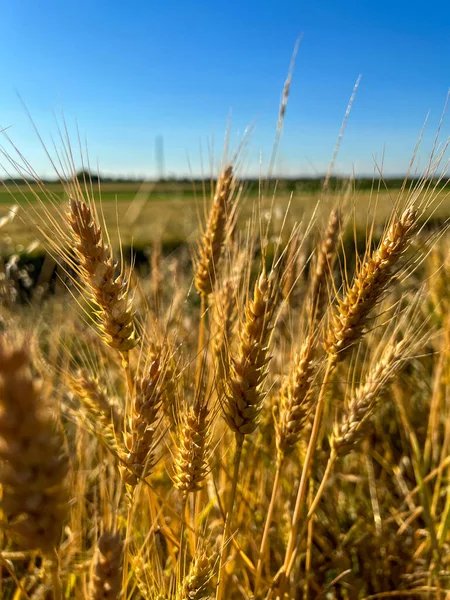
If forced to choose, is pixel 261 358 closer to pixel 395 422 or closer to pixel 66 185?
pixel 66 185

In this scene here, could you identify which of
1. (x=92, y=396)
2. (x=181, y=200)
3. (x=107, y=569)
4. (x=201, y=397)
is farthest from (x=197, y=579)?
(x=181, y=200)

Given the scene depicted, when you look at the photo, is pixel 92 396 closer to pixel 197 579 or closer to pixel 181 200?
pixel 197 579

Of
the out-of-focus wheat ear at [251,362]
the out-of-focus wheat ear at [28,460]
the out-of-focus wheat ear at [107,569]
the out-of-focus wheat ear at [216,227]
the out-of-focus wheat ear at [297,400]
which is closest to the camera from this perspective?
the out-of-focus wheat ear at [28,460]

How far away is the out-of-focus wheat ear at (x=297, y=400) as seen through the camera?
102cm

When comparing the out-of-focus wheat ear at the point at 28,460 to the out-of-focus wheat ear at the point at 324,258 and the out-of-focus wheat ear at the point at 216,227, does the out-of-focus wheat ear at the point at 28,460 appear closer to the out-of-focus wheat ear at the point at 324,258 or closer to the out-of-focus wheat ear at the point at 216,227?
the out-of-focus wheat ear at the point at 216,227

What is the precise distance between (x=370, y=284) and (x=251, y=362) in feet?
1.00

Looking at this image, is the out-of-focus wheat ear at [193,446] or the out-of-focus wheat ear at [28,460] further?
the out-of-focus wheat ear at [193,446]

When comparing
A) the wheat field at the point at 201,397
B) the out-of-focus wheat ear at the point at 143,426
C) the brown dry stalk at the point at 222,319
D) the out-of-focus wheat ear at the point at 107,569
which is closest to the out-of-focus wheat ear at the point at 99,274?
the wheat field at the point at 201,397

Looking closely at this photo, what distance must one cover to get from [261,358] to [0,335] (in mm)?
457

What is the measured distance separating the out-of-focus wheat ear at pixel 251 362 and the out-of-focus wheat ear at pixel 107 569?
0.96 ft

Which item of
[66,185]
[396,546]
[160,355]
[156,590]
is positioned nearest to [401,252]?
[160,355]

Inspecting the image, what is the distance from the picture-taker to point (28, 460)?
0.50 m

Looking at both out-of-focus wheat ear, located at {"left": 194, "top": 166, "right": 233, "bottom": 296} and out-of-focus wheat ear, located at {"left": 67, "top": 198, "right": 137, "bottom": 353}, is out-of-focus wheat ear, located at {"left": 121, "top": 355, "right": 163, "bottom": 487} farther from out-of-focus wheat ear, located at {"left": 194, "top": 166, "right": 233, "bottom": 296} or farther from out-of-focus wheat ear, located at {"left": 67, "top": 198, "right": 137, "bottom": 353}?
out-of-focus wheat ear, located at {"left": 194, "top": 166, "right": 233, "bottom": 296}

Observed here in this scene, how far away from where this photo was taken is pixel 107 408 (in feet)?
3.71
